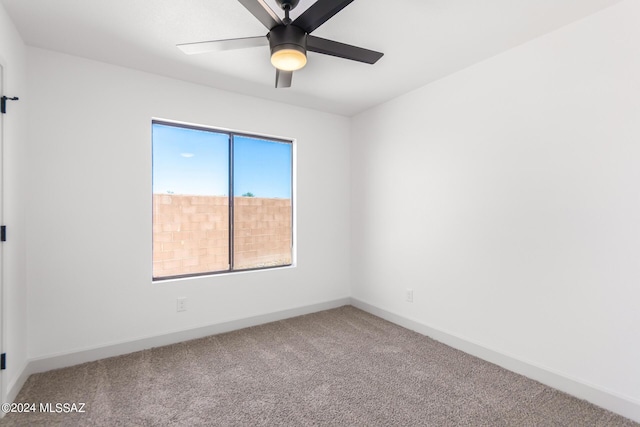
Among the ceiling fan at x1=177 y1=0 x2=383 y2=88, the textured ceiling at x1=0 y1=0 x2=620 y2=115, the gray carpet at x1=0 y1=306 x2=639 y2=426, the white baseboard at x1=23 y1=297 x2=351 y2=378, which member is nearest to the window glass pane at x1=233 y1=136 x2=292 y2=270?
the white baseboard at x1=23 y1=297 x2=351 y2=378

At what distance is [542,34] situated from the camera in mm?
2230

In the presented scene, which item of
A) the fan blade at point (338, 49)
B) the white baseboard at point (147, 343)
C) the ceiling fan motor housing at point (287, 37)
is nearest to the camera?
the ceiling fan motor housing at point (287, 37)

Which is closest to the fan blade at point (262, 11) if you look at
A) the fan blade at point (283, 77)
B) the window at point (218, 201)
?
the fan blade at point (283, 77)

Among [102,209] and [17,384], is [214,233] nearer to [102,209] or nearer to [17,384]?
[102,209]

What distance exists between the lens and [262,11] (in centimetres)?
160

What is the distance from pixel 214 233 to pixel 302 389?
185 centimetres

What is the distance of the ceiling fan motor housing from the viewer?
1.74m

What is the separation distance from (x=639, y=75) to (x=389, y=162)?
Answer: 2073mm

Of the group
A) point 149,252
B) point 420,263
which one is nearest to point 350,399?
point 420,263

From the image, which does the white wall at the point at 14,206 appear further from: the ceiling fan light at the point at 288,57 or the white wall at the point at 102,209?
the ceiling fan light at the point at 288,57

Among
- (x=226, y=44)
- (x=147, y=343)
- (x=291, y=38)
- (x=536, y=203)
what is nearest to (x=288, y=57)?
(x=291, y=38)

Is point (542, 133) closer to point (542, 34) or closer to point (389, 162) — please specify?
point (542, 34)

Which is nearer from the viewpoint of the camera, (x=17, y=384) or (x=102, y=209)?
(x=17, y=384)

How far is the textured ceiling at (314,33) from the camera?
1.94m
